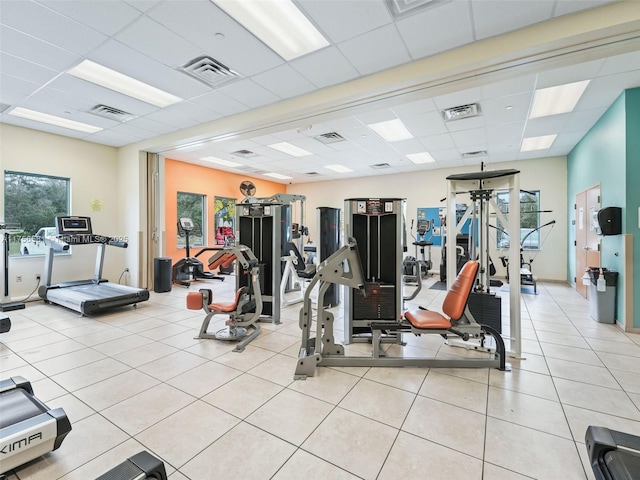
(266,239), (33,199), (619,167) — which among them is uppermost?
(619,167)

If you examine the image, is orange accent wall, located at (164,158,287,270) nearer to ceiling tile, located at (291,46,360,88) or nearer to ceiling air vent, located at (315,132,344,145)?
ceiling air vent, located at (315,132,344,145)

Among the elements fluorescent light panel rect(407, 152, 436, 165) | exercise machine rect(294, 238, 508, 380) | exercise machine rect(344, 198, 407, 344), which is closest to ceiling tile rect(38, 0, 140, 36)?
exercise machine rect(344, 198, 407, 344)

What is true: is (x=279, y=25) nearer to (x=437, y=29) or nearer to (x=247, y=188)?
(x=437, y=29)

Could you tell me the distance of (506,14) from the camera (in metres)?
2.65

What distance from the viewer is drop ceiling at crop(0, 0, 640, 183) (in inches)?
105

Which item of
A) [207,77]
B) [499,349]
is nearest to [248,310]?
[499,349]

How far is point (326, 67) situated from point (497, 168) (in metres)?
6.81

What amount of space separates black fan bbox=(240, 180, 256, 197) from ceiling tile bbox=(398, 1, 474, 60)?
7400 mm

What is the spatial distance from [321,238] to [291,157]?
346 cm

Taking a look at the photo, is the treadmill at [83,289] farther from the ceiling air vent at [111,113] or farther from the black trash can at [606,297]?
the black trash can at [606,297]

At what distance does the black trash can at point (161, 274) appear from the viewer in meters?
6.42

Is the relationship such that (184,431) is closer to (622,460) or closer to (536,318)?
(622,460)

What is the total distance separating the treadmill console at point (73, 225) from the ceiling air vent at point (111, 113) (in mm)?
2031

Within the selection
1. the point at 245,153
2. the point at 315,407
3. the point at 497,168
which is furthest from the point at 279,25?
the point at 497,168
